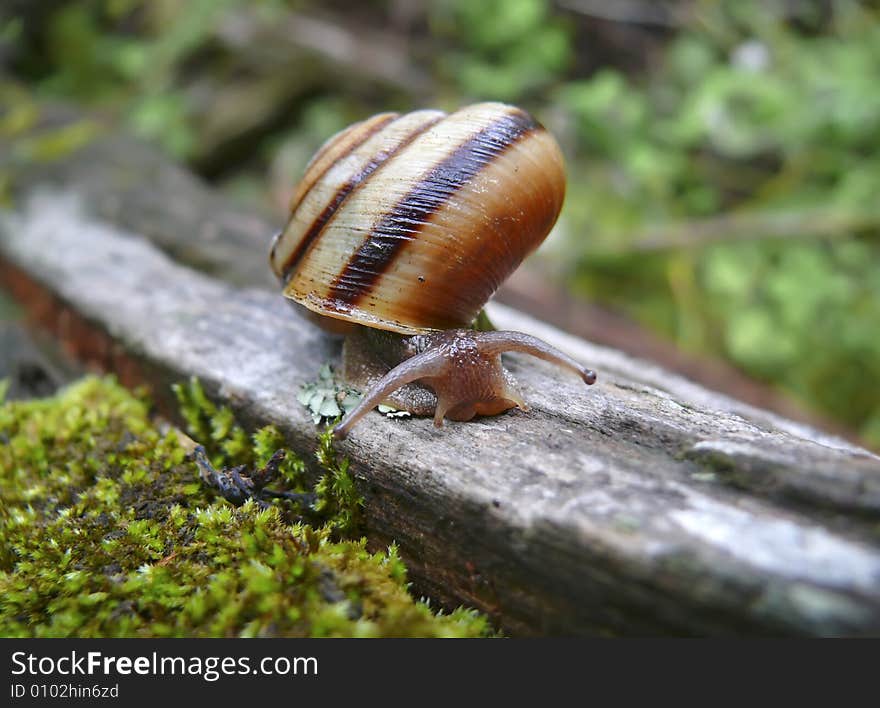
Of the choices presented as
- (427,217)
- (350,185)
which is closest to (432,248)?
(427,217)

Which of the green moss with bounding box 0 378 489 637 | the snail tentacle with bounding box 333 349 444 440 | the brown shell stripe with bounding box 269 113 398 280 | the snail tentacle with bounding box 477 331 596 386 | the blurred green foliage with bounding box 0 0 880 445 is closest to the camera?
the green moss with bounding box 0 378 489 637

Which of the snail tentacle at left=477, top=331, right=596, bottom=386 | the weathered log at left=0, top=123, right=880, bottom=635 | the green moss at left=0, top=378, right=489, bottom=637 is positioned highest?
the snail tentacle at left=477, top=331, right=596, bottom=386

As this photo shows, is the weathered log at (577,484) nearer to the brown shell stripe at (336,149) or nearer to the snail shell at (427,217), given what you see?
the snail shell at (427,217)

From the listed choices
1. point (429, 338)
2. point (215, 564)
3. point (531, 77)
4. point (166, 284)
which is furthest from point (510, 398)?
point (531, 77)

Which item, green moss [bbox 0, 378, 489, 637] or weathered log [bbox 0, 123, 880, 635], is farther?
green moss [bbox 0, 378, 489, 637]

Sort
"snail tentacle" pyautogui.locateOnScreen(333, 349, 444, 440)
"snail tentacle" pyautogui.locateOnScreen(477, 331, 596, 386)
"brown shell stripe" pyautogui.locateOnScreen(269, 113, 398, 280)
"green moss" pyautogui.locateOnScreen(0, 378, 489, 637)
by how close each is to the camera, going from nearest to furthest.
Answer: "green moss" pyautogui.locateOnScreen(0, 378, 489, 637) < "snail tentacle" pyautogui.locateOnScreen(333, 349, 444, 440) < "snail tentacle" pyautogui.locateOnScreen(477, 331, 596, 386) < "brown shell stripe" pyautogui.locateOnScreen(269, 113, 398, 280)

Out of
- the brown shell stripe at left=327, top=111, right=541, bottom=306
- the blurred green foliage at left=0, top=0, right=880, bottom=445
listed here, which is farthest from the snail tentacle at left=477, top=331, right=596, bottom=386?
the blurred green foliage at left=0, top=0, right=880, bottom=445

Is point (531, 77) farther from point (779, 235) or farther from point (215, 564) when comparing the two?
point (215, 564)

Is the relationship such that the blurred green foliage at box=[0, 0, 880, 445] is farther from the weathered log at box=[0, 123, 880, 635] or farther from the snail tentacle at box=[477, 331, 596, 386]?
the snail tentacle at box=[477, 331, 596, 386]
